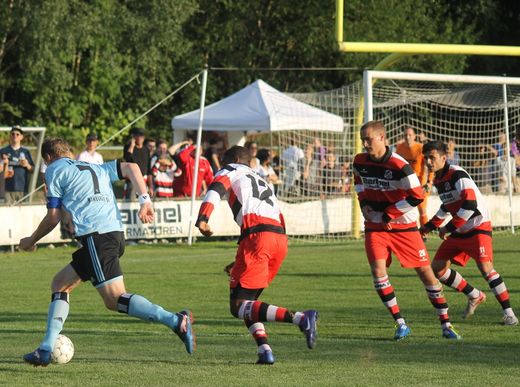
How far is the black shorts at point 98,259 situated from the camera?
29.3 feet

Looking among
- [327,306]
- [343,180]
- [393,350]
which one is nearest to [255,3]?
[343,180]

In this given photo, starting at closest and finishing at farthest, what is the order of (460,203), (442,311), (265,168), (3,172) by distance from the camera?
(442,311) → (460,203) → (3,172) → (265,168)

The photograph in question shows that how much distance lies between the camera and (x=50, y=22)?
37.4 m

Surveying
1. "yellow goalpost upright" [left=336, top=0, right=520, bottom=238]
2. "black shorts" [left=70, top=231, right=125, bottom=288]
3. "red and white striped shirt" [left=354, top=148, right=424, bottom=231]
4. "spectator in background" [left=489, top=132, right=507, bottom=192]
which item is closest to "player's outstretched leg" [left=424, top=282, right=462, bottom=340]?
"red and white striped shirt" [left=354, top=148, right=424, bottom=231]

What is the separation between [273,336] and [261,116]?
14.2 m

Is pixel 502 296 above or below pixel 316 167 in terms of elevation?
below

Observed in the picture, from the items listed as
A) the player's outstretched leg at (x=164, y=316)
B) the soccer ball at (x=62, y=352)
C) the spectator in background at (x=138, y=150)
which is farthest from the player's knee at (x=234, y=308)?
the spectator in background at (x=138, y=150)

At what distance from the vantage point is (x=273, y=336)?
10.8 m

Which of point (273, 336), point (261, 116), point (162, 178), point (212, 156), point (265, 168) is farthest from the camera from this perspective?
point (261, 116)

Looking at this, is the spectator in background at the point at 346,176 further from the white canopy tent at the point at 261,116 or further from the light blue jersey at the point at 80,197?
the light blue jersey at the point at 80,197

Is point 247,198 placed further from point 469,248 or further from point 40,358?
point 469,248

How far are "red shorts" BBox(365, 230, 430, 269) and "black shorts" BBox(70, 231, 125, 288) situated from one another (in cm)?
268

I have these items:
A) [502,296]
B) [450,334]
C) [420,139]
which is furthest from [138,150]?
[450,334]

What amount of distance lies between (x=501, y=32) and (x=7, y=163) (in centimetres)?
3340
